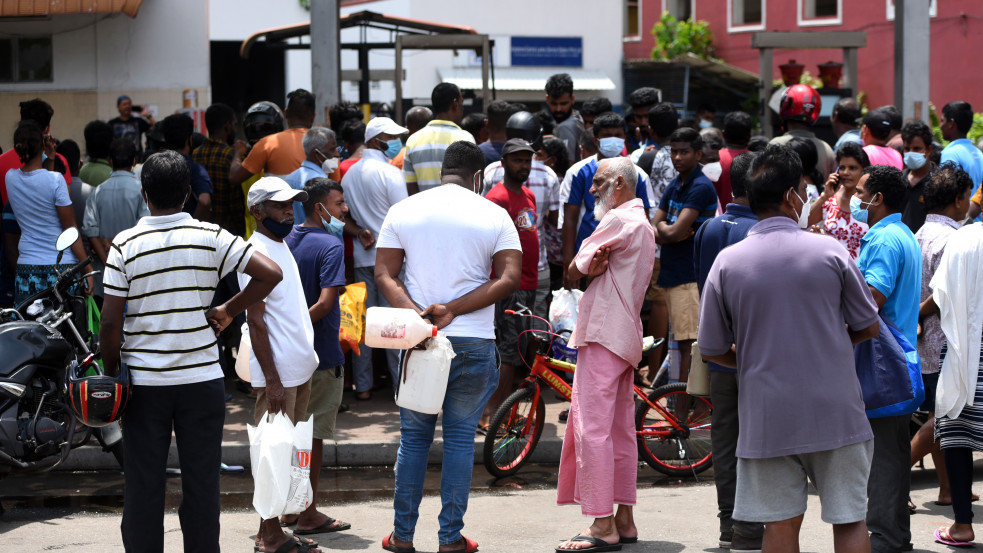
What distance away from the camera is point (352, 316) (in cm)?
714

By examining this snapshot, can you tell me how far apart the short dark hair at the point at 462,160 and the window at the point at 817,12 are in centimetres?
2747

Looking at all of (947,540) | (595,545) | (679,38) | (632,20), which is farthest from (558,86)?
(632,20)

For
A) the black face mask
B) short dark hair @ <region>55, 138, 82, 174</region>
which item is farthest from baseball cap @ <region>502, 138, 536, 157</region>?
short dark hair @ <region>55, 138, 82, 174</region>

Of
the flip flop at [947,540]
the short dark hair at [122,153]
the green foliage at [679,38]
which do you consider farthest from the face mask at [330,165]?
the green foliage at [679,38]

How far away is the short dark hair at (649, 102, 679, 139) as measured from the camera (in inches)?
362

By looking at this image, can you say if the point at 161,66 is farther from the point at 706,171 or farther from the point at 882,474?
the point at 882,474

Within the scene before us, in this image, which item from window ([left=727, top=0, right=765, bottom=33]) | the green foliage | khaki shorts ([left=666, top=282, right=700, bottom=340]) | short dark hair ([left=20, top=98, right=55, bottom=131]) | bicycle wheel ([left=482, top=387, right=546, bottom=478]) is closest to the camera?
bicycle wheel ([left=482, top=387, right=546, bottom=478])

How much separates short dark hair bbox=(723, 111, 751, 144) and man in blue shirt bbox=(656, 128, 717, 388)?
33.0 inches

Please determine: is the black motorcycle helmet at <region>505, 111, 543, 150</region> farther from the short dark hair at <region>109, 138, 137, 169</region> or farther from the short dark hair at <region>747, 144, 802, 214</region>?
the short dark hair at <region>747, 144, 802, 214</region>

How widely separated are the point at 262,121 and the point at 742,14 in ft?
88.0

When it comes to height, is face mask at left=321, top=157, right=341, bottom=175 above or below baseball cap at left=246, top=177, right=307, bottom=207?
above

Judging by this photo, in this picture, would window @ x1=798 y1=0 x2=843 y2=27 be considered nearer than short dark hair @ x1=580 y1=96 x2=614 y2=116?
No

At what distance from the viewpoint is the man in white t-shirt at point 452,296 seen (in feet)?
18.1

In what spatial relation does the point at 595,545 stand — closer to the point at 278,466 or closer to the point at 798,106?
the point at 278,466
